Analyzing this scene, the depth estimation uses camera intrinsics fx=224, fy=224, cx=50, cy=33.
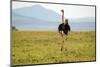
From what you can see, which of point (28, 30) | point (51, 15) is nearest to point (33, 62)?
point (28, 30)

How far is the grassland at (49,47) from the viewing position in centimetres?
246

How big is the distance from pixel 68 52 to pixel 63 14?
457mm

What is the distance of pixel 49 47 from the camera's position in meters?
2.60

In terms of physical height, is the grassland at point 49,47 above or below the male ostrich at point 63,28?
below

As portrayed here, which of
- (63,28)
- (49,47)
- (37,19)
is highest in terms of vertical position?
(37,19)

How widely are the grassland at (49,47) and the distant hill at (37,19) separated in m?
0.07

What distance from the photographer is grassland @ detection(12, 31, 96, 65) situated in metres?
2.46

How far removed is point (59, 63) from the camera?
103 inches

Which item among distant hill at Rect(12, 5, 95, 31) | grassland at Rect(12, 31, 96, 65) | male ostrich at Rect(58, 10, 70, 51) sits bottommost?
grassland at Rect(12, 31, 96, 65)

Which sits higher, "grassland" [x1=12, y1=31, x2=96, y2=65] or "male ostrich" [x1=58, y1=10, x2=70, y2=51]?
"male ostrich" [x1=58, y1=10, x2=70, y2=51]

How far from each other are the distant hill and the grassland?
0.07m

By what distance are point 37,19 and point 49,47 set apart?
35cm

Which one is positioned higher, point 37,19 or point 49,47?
point 37,19

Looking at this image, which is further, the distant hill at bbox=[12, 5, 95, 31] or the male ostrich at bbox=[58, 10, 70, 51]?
the male ostrich at bbox=[58, 10, 70, 51]
